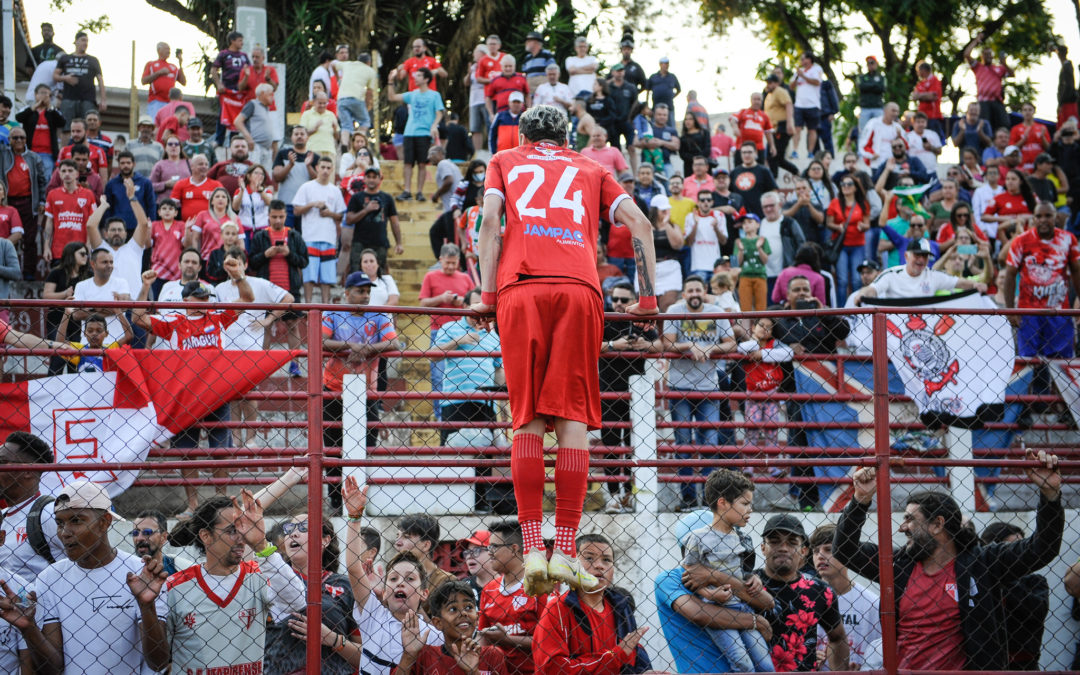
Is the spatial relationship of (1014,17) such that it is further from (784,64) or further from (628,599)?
(628,599)

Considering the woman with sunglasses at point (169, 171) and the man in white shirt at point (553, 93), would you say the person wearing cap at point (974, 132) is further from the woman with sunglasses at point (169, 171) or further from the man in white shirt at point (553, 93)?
the woman with sunglasses at point (169, 171)

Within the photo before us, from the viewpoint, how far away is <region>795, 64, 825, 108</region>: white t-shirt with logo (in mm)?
18797

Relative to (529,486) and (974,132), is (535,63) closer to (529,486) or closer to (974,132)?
(974,132)

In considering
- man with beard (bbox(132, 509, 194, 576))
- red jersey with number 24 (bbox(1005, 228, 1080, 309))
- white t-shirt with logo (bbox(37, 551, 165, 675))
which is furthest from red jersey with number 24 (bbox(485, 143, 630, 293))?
red jersey with number 24 (bbox(1005, 228, 1080, 309))

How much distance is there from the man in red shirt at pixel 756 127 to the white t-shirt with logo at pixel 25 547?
12756mm

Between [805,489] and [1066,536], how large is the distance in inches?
76.2

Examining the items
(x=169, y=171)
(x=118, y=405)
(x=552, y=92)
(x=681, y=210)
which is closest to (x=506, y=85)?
(x=552, y=92)

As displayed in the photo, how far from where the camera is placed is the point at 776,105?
18.7 meters

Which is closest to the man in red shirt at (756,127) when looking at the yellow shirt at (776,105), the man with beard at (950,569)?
the yellow shirt at (776,105)

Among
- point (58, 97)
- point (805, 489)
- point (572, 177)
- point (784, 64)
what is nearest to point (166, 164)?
point (58, 97)

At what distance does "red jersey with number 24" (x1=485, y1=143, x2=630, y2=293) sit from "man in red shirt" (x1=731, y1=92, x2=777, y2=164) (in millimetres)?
12053

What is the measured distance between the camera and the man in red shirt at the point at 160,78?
17.9 meters

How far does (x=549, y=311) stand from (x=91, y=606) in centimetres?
280

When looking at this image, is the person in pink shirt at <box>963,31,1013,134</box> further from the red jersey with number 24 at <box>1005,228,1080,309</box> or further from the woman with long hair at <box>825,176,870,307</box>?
the red jersey with number 24 at <box>1005,228,1080,309</box>
